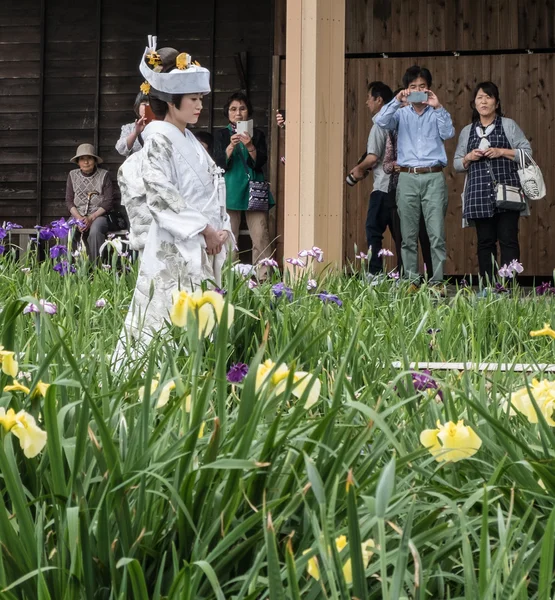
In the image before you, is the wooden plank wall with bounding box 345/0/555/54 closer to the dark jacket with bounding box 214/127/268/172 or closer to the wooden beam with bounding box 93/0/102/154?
the wooden beam with bounding box 93/0/102/154

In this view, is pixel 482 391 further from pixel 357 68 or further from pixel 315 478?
pixel 357 68

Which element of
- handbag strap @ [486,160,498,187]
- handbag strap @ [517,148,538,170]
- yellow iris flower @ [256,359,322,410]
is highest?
handbag strap @ [517,148,538,170]

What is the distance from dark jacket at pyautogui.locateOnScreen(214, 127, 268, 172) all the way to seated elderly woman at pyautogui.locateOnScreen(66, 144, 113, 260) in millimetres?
1299

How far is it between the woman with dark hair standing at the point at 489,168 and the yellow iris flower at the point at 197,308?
220 inches

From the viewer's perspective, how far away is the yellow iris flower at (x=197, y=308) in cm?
148

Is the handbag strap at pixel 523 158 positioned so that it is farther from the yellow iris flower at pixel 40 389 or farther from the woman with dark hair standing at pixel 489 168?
the yellow iris flower at pixel 40 389

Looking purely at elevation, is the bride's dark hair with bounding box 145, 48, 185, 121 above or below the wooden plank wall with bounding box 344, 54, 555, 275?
below

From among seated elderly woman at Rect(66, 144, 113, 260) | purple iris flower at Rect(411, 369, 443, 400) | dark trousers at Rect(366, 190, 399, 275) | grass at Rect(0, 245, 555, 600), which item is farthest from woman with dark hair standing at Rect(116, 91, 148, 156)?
grass at Rect(0, 245, 555, 600)

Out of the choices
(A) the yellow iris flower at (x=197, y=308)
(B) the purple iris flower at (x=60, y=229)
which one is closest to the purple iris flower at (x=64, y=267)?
(B) the purple iris flower at (x=60, y=229)

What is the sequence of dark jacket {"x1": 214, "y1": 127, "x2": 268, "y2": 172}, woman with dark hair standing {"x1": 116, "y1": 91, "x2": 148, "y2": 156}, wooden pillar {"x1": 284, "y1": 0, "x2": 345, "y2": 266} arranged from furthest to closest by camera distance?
dark jacket {"x1": 214, "y1": 127, "x2": 268, "y2": 172}, woman with dark hair standing {"x1": 116, "y1": 91, "x2": 148, "y2": 156}, wooden pillar {"x1": 284, "y1": 0, "x2": 345, "y2": 266}

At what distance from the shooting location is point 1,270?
5219 millimetres

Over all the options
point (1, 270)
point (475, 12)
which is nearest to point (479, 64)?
point (475, 12)

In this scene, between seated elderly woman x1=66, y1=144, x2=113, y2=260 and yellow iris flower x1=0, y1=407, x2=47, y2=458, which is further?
seated elderly woman x1=66, y1=144, x2=113, y2=260

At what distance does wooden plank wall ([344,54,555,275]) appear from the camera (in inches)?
399
